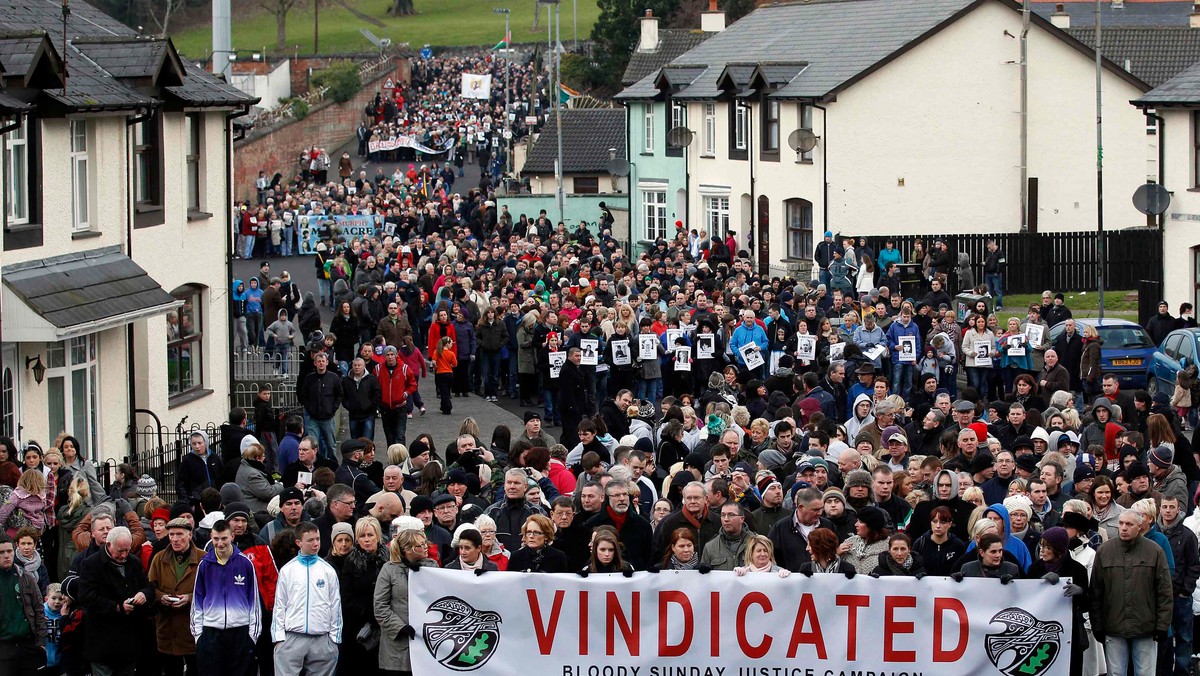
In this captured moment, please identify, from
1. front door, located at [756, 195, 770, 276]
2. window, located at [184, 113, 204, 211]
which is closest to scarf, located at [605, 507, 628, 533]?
window, located at [184, 113, 204, 211]

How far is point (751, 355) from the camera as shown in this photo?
27.7 m

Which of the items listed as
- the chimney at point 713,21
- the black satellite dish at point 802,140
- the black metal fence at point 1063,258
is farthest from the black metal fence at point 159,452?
the chimney at point 713,21

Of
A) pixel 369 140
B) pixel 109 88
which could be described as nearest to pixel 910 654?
pixel 109 88

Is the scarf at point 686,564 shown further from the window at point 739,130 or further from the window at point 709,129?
the window at point 709,129

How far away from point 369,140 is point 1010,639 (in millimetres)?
71323

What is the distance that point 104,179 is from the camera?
24.2 metres

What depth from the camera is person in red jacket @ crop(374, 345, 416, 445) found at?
84.5 feet

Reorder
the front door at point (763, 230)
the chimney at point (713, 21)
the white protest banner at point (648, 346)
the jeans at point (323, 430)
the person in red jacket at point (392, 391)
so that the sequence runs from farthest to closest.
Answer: the chimney at point (713, 21)
the front door at point (763, 230)
the white protest banner at point (648, 346)
the person in red jacket at point (392, 391)
the jeans at point (323, 430)

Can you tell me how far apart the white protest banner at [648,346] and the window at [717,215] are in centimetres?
2460

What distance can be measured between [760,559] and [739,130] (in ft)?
127

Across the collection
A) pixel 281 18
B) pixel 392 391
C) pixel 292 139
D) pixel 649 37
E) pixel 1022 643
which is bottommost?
pixel 1022 643

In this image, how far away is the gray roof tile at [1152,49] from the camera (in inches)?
2746

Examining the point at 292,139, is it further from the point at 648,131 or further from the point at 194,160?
the point at 194,160

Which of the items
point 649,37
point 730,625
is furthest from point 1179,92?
point 649,37
